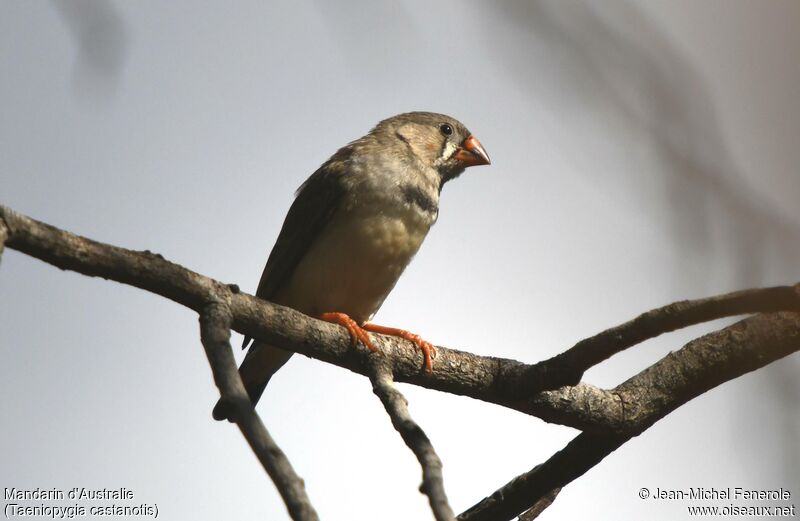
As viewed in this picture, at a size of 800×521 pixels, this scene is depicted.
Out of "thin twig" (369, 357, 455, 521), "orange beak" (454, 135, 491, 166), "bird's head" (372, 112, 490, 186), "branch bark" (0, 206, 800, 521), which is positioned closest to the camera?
"thin twig" (369, 357, 455, 521)

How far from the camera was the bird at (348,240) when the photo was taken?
17.1 ft

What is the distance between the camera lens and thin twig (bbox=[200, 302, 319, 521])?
221 centimetres

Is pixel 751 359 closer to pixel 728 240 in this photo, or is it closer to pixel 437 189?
pixel 728 240

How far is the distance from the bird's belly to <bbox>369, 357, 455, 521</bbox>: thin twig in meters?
1.72

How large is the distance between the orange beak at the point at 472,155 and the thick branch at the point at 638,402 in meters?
2.89

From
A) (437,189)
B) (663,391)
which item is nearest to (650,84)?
(663,391)

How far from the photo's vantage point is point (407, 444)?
2.70 meters

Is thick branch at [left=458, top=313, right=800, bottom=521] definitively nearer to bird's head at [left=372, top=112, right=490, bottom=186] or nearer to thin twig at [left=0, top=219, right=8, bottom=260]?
thin twig at [left=0, top=219, right=8, bottom=260]

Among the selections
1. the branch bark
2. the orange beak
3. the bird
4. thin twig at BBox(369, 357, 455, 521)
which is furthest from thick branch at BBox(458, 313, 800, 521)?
the orange beak

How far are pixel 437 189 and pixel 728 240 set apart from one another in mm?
4658

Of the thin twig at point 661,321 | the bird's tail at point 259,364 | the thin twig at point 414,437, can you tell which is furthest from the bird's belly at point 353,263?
the thin twig at point 661,321

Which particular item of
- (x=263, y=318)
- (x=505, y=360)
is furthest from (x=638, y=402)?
(x=263, y=318)

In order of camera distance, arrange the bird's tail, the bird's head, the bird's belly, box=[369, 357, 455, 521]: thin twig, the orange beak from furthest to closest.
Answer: the orange beak
the bird's head
the bird's tail
the bird's belly
box=[369, 357, 455, 521]: thin twig

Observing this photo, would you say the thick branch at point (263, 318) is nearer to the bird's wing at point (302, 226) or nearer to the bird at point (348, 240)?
the bird at point (348, 240)
